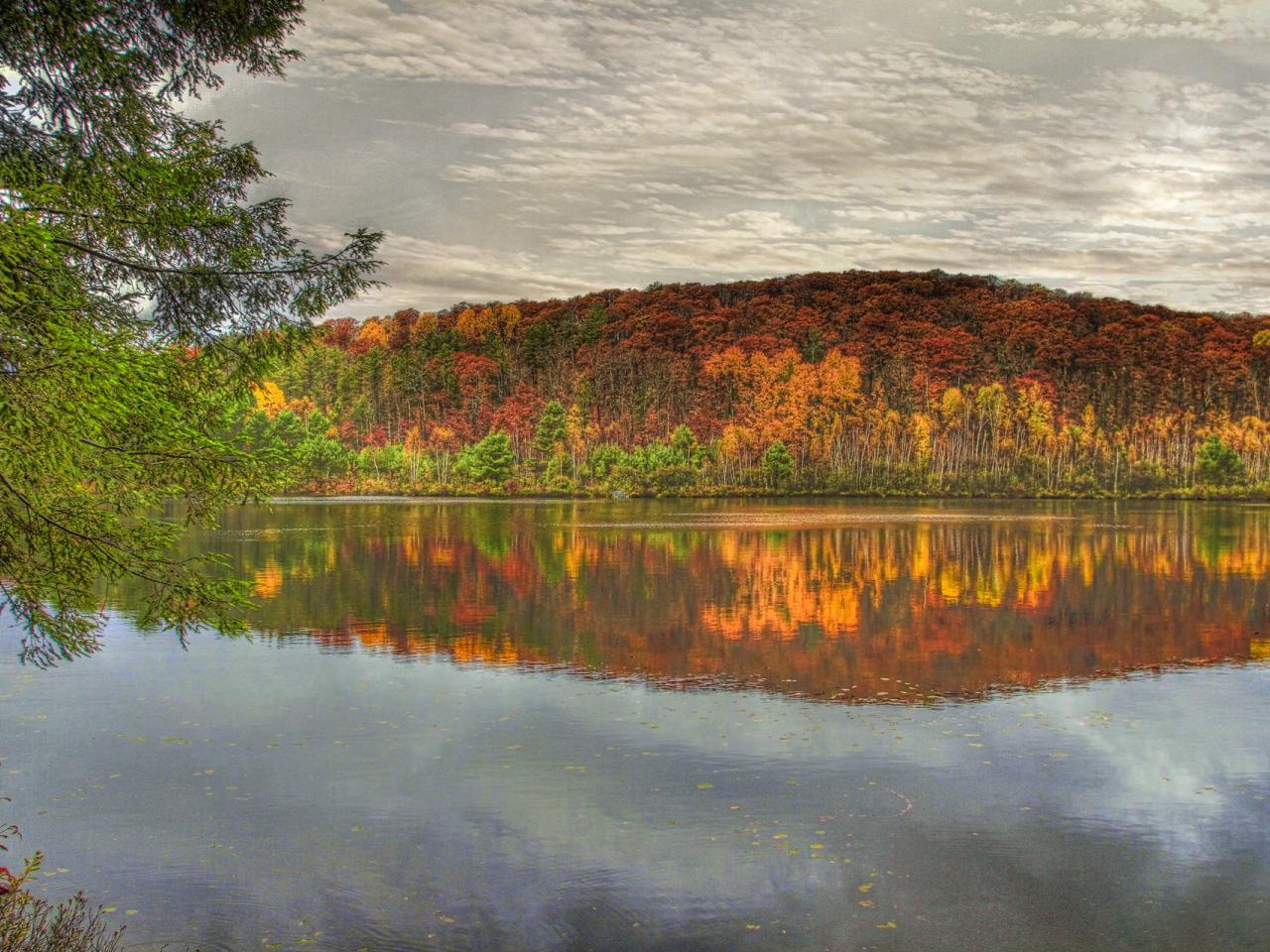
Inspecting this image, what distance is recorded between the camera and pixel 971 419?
97312 mm

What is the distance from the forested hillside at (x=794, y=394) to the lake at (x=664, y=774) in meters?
66.9

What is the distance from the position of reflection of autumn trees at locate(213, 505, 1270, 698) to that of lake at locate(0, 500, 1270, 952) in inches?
5.0

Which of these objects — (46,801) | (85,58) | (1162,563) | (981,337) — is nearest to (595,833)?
(46,801)

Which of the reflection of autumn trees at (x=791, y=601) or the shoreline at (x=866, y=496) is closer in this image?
the reflection of autumn trees at (x=791, y=601)

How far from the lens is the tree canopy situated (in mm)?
6414

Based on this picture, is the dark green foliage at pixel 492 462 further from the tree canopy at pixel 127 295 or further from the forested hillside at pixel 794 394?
the tree canopy at pixel 127 295

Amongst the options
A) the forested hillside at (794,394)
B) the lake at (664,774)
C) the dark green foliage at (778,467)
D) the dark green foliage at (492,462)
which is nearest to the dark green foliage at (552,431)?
the forested hillside at (794,394)

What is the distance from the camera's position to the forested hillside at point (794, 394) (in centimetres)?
8919

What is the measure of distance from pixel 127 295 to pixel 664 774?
19.4 feet

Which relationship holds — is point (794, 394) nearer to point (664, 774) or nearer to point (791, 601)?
point (791, 601)

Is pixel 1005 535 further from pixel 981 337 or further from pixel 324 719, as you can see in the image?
pixel 981 337

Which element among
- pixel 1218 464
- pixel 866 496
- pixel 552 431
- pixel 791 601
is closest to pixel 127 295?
pixel 791 601

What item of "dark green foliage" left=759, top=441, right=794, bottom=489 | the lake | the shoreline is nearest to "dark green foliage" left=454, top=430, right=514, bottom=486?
the shoreline

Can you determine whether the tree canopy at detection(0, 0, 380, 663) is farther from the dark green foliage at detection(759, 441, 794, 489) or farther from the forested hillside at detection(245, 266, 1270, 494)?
the dark green foliage at detection(759, 441, 794, 489)
